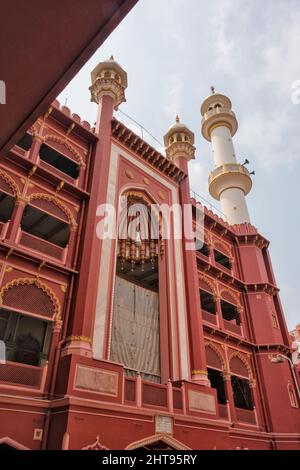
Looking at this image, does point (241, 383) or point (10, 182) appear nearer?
point (10, 182)

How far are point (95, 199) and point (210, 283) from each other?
853 cm

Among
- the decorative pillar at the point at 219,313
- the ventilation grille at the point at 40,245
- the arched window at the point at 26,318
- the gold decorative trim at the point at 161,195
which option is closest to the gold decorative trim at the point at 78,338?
the arched window at the point at 26,318

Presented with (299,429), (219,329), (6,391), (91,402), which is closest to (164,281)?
(219,329)

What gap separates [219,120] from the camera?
1236 inches

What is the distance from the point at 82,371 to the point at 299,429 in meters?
12.0

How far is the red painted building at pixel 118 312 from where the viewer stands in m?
10.1

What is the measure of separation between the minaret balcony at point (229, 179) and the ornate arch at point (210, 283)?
9.96 m

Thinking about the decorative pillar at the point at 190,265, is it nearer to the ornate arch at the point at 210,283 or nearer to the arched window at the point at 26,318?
the ornate arch at the point at 210,283

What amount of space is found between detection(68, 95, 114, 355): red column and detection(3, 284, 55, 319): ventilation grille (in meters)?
0.92

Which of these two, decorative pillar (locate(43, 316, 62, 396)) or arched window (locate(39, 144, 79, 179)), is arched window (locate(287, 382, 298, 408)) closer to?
decorative pillar (locate(43, 316, 62, 396))

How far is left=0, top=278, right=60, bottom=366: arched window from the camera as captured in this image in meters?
10.9

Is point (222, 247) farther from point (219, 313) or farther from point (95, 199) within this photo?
point (95, 199)

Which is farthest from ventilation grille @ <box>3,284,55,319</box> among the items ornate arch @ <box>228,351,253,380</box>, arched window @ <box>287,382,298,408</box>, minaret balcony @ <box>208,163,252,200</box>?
minaret balcony @ <box>208,163,252,200</box>

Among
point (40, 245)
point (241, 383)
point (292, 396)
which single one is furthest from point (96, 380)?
point (241, 383)
